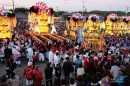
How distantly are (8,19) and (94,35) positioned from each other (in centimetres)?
823

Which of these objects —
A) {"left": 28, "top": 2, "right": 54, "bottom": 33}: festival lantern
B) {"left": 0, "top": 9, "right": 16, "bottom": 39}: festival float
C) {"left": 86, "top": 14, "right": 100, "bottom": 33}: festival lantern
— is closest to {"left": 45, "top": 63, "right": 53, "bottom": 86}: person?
{"left": 0, "top": 9, "right": 16, "bottom": 39}: festival float

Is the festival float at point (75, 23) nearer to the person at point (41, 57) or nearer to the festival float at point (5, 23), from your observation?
the festival float at point (5, 23)

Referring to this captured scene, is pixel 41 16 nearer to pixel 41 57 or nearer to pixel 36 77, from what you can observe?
pixel 41 57

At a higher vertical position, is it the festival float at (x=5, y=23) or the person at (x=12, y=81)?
the festival float at (x=5, y=23)

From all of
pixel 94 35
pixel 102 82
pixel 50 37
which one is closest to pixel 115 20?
pixel 50 37

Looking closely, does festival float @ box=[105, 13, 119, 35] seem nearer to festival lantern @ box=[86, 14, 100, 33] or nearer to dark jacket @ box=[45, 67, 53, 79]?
festival lantern @ box=[86, 14, 100, 33]

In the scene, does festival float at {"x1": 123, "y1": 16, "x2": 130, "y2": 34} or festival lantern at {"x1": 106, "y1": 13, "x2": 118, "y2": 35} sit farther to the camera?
festival float at {"x1": 123, "y1": 16, "x2": 130, "y2": 34}

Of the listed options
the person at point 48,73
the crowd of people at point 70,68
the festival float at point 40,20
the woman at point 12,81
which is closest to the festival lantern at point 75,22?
the festival float at point 40,20

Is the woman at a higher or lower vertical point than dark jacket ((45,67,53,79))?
higher

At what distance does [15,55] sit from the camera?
69.7 ft

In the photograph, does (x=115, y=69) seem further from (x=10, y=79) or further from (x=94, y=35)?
(x=94, y=35)

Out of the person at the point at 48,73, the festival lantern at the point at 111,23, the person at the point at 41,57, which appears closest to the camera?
the person at the point at 48,73

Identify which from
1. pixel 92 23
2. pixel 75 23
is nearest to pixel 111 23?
pixel 92 23

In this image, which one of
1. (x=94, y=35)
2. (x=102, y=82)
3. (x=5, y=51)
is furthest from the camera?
(x=94, y=35)
